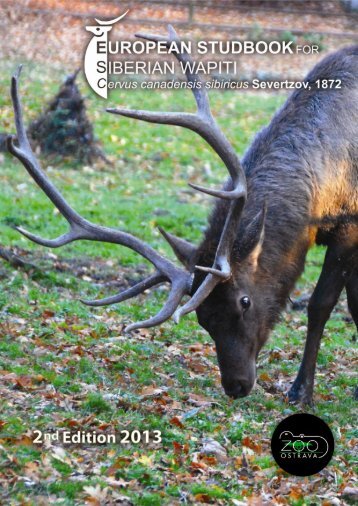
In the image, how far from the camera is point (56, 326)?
8.62m

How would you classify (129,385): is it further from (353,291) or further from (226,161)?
(353,291)

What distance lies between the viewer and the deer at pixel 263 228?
6988mm

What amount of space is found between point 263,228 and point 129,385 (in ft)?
5.01

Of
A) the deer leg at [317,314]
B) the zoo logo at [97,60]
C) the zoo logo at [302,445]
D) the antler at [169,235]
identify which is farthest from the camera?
the zoo logo at [97,60]

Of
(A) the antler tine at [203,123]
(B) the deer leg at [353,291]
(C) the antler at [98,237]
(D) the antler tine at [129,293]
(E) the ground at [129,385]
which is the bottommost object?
(E) the ground at [129,385]

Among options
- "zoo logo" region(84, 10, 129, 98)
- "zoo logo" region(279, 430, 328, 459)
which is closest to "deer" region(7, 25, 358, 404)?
"zoo logo" region(279, 430, 328, 459)

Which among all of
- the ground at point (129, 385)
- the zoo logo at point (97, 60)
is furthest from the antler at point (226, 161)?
the zoo logo at point (97, 60)

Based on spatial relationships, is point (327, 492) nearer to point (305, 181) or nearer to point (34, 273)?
point (305, 181)

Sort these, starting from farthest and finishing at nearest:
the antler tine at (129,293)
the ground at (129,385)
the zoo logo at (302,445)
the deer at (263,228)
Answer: the antler tine at (129,293)
the deer at (263,228)
the zoo logo at (302,445)
the ground at (129,385)

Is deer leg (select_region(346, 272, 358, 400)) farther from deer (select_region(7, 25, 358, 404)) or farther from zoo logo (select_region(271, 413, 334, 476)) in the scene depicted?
zoo logo (select_region(271, 413, 334, 476))

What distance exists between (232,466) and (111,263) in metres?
5.13

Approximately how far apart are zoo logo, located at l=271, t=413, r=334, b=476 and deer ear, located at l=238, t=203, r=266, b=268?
1154mm

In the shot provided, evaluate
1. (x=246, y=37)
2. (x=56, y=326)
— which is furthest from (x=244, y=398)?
(x=246, y=37)

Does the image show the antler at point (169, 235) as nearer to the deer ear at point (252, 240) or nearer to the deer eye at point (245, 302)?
the deer ear at point (252, 240)
